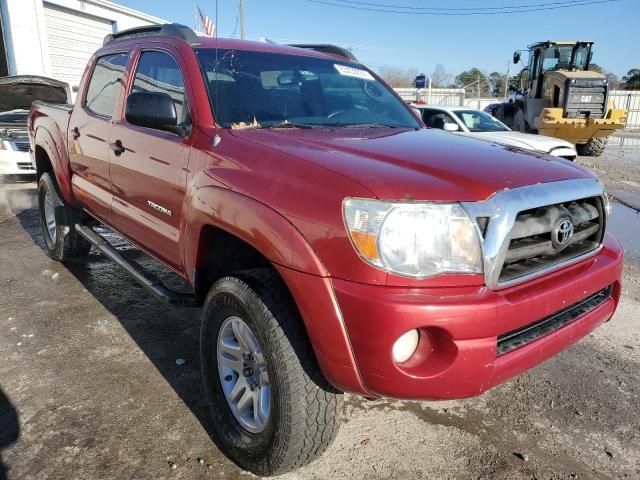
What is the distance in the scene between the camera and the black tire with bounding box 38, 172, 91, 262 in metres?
4.97

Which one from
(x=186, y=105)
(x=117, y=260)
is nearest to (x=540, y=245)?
(x=186, y=105)

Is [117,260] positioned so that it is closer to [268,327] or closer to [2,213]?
[268,327]

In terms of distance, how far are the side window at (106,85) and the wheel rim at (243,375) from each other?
212cm

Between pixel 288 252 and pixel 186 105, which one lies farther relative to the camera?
pixel 186 105

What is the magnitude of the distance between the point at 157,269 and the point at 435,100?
122 feet

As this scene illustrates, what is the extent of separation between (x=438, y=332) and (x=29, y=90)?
34.3ft

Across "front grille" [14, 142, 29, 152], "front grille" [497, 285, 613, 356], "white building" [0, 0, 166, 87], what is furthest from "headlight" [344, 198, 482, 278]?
"white building" [0, 0, 166, 87]

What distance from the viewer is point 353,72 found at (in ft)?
12.0

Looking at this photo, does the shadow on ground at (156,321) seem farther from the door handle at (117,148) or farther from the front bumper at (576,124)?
the front bumper at (576,124)

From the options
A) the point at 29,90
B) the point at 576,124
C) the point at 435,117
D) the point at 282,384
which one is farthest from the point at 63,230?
the point at 576,124

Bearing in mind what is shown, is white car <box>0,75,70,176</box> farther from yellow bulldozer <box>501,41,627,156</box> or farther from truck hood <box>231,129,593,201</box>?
yellow bulldozer <box>501,41,627,156</box>

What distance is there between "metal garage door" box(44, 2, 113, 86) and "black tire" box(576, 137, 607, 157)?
15.2 metres

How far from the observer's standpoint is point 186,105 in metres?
2.86

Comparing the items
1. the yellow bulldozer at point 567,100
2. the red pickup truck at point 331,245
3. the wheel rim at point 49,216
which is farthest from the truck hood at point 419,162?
the yellow bulldozer at point 567,100
